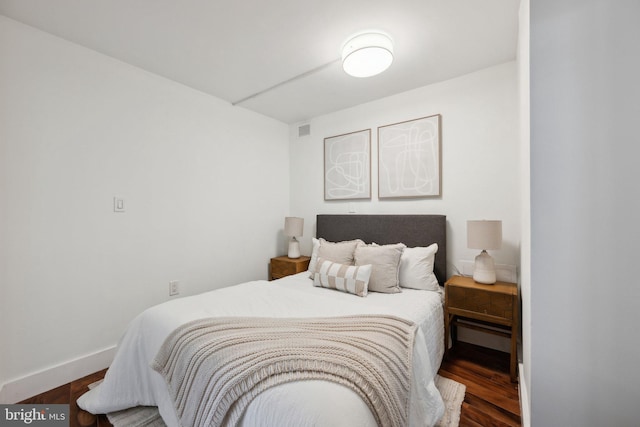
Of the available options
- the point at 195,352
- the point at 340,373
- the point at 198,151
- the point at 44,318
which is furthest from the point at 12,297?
the point at 340,373

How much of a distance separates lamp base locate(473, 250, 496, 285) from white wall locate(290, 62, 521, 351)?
248mm

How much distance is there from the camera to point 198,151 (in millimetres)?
2730

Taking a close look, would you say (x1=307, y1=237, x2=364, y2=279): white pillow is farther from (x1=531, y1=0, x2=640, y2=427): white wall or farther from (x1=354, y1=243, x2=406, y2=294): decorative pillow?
(x1=531, y1=0, x2=640, y2=427): white wall

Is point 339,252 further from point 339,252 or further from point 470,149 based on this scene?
point 470,149

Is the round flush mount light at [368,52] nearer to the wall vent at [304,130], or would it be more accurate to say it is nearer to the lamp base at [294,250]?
the wall vent at [304,130]

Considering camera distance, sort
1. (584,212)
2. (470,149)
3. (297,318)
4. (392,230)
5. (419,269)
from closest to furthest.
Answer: (584,212)
(297,318)
(419,269)
(470,149)
(392,230)

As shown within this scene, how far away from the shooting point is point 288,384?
100cm

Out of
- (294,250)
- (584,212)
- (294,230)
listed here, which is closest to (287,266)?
(294,250)

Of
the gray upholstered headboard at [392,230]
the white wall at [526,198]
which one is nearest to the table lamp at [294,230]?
the gray upholstered headboard at [392,230]

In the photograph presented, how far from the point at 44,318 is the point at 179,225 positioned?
43.6 inches

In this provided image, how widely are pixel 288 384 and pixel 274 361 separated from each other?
111 mm

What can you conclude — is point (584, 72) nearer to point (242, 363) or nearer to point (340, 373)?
point (340, 373)

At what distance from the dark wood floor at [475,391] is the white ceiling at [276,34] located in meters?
2.46

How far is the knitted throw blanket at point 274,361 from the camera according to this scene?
102 centimetres
